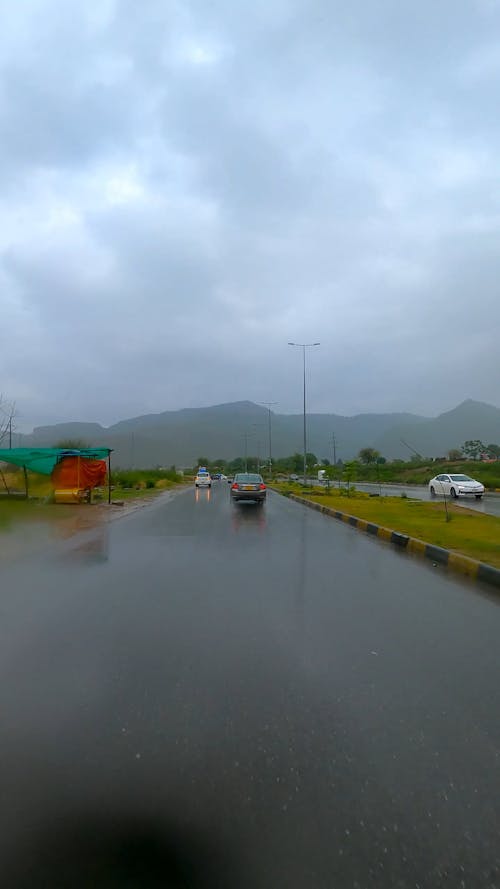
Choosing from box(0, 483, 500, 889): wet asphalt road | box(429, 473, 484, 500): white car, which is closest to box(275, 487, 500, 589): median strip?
box(0, 483, 500, 889): wet asphalt road

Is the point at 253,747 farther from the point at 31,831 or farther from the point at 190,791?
the point at 31,831

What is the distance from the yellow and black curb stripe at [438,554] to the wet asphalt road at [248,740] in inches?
56.8

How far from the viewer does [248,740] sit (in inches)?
123

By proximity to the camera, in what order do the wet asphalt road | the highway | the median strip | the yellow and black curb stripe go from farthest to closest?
the highway
the median strip
the yellow and black curb stripe
the wet asphalt road

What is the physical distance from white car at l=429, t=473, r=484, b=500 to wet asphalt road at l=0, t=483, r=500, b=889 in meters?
24.0

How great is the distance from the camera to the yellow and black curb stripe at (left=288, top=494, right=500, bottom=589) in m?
7.81

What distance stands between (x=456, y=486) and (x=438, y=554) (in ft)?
70.0

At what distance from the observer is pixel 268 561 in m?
9.09

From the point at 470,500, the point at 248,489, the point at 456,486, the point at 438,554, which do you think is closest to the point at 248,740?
the point at 438,554

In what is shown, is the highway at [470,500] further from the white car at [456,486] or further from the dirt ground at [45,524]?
the dirt ground at [45,524]

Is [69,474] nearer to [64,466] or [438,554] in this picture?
[64,466]

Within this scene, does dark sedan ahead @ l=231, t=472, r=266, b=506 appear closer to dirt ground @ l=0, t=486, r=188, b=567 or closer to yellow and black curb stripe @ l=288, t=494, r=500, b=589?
dirt ground @ l=0, t=486, r=188, b=567

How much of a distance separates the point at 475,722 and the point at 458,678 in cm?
72

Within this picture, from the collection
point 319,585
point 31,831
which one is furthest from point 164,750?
point 319,585
